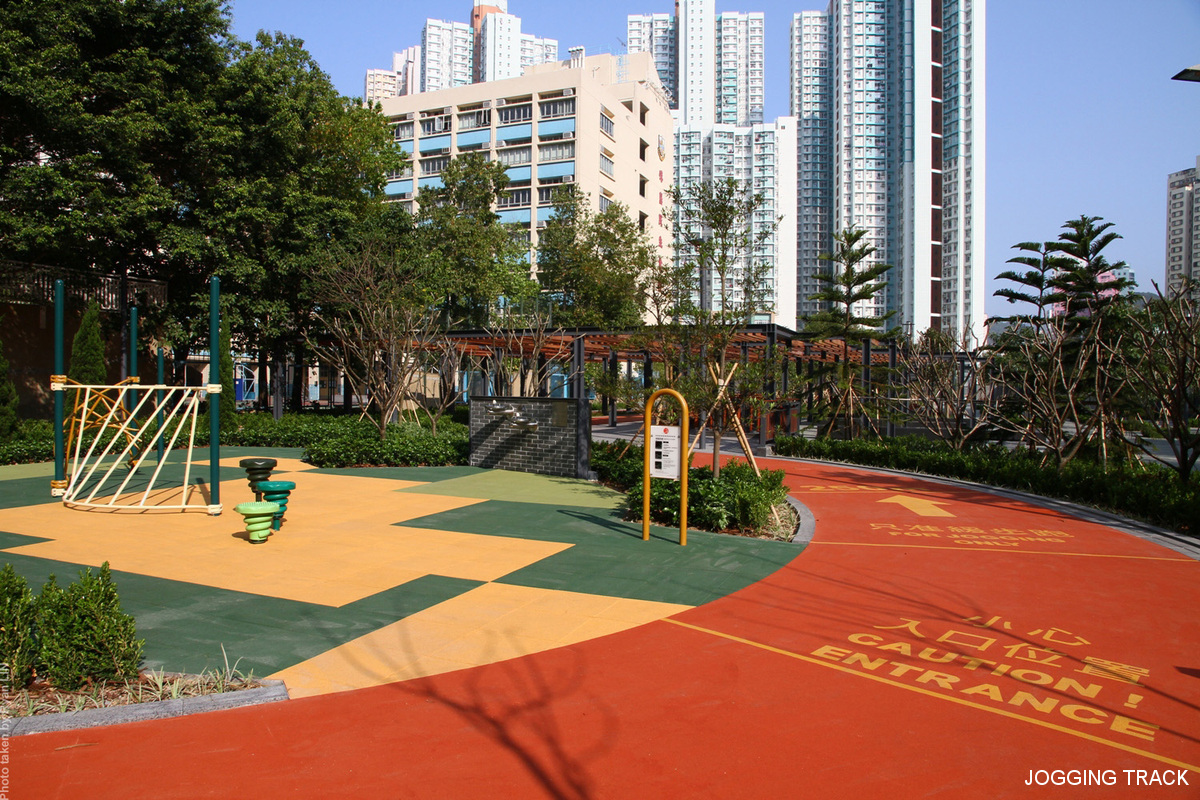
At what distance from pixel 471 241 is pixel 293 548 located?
Result: 2292cm

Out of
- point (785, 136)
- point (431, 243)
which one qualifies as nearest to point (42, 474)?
point (431, 243)

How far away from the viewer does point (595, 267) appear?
34.6 meters

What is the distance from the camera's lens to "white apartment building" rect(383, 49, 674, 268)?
55.6 m

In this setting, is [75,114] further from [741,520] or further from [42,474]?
[741,520]

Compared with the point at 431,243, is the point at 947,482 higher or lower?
lower

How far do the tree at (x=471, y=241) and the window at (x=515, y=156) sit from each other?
24126 millimetres

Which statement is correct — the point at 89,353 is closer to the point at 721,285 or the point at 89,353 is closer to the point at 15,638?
the point at 721,285

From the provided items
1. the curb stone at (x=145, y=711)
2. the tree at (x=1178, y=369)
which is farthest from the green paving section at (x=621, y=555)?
the tree at (x=1178, y=369)

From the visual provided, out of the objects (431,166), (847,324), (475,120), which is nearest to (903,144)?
(475,120)

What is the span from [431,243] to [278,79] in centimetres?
801

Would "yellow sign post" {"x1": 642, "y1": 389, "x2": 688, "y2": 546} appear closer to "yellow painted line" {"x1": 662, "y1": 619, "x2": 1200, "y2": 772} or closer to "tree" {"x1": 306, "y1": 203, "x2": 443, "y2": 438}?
"yellow painted line" {"x1": 662, "y1": 619, "x2": 1200, "y2": 772}

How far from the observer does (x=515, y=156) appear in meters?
58.2

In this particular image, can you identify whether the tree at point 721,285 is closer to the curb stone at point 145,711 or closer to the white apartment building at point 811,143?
the curb stone at point 145,711

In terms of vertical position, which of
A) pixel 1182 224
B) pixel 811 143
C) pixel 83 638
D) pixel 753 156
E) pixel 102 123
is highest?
Answer: pixel 811 143
